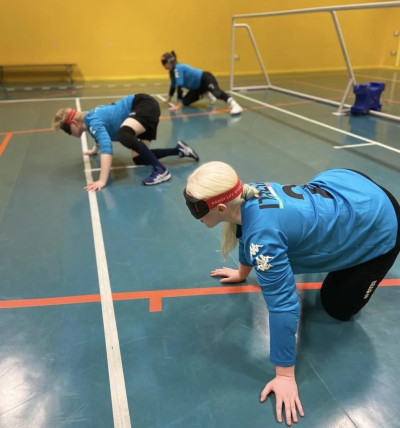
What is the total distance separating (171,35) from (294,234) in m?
11.3

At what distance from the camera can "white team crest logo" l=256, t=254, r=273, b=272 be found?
155cm

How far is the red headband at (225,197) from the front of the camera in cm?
159

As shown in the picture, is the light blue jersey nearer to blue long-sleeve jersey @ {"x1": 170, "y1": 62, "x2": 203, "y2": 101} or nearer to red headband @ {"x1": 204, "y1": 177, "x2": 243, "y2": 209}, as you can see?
blue long-sleeve jersey @ {"x1": 170, "y1": 62, "x2": 203, "y2": 101}

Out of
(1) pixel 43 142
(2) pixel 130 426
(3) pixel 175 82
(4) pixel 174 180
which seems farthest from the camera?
(3) pixel 175 82

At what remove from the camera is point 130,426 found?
1.64 m

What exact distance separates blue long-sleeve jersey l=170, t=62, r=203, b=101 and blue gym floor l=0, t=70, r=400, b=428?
3462 millimetres

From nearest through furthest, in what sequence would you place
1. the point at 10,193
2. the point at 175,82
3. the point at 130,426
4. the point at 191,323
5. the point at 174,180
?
the point at 130,426, the point at 191,323, the point at 10,193, the point at 174,180, the point at 175,82

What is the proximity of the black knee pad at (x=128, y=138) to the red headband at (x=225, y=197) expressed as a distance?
2.78 metres

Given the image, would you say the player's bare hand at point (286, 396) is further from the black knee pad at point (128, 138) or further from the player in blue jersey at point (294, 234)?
the black knee pad at point (128, 138)

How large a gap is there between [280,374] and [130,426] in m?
0.70

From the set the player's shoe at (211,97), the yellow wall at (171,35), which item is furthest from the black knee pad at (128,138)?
the yellow wall at (171,35)

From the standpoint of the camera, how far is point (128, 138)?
Result: 13.6 feet

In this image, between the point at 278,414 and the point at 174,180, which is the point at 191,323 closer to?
the point at 278,414

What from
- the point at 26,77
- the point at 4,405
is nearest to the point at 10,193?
the point at 4,405
